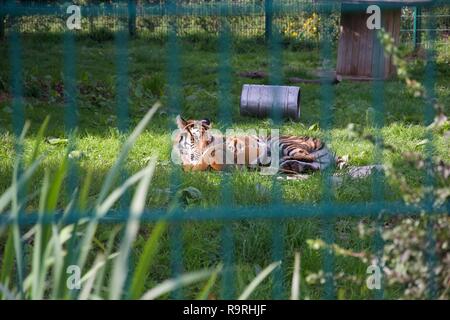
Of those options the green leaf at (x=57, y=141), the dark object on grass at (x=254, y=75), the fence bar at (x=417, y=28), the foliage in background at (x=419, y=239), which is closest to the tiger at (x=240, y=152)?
the green leaf at (x=57, y=141)

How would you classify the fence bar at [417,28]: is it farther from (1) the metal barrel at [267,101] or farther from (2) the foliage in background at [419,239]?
(2) the foliage in background at [419,239]

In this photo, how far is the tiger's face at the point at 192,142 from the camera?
518 cm

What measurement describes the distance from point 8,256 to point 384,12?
26.7 ft

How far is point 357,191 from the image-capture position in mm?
4270

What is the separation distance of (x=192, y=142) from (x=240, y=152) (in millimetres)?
354

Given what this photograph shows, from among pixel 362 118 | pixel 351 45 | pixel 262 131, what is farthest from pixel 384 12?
pixel 262 131

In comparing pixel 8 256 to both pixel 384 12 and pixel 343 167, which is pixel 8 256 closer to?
pixel 343 167

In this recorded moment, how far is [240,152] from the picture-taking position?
17.2ft

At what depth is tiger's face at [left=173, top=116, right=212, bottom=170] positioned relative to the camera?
518 centimetres

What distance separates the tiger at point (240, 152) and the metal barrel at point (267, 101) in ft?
4.15

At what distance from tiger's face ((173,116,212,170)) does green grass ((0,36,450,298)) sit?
0.12m

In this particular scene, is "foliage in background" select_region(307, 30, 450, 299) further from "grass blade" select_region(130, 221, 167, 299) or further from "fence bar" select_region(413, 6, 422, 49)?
"fence bar" select_region(413, 6, 422, 49)

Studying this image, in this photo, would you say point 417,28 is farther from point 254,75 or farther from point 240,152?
point 240,152

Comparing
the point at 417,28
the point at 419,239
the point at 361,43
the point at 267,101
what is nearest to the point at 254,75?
the point at 361,43
